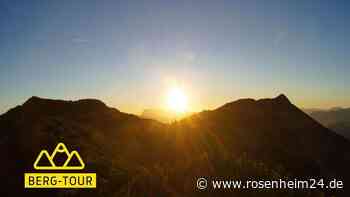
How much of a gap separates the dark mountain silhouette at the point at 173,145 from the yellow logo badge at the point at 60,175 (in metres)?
0.69

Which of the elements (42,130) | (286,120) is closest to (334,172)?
(286,120)

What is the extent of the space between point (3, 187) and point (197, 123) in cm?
3707

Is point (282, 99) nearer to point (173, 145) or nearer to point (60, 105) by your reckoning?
point (173, 145)

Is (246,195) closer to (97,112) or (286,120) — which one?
(97,112)

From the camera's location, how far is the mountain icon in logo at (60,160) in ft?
95.7

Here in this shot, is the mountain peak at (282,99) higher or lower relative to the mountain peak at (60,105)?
higher

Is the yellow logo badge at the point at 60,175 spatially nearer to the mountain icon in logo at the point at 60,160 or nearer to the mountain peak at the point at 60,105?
the mountain icon in logo at the point at 60,160

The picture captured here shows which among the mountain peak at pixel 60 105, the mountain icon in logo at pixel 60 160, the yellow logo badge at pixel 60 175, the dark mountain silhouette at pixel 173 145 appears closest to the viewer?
the yellow logo badge at pixel 60 175

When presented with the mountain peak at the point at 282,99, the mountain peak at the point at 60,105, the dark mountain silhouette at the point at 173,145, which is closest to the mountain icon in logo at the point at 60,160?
the dark mountain silhouette at the point at 173,145

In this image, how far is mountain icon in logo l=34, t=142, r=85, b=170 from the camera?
95.7 feet

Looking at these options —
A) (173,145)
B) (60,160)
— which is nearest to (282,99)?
(173,145)

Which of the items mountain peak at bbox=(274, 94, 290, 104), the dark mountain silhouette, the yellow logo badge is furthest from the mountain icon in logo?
mountain peak at bbox=(274, 94, 290, 104)

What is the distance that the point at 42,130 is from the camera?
1566 inches

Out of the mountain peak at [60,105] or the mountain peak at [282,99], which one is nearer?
the mountain peak at [60,105]
